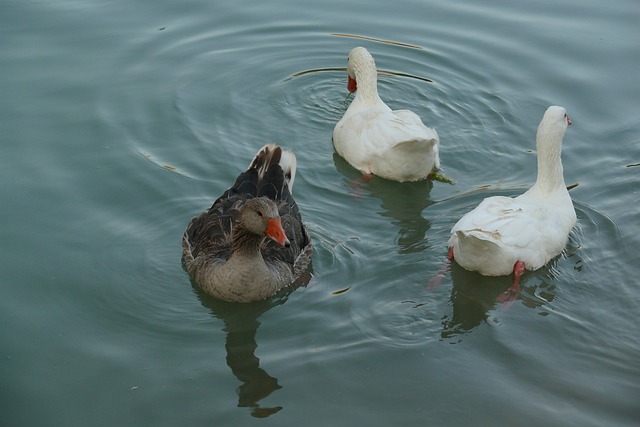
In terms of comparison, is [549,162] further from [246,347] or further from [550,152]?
[246,347]

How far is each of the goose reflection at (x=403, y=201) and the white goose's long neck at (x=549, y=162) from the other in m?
1.18

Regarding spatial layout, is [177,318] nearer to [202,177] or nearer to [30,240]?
[30,240]

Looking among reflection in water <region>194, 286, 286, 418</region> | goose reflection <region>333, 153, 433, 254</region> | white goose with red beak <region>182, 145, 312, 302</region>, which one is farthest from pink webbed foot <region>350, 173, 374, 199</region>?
reflection in water <region>194, 286, 286, 418</region>

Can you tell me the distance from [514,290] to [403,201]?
6.43ft

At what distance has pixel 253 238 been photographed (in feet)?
26.8

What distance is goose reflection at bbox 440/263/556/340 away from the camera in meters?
8.09

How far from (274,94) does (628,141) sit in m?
4.13

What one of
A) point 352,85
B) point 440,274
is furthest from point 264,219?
point 352,85

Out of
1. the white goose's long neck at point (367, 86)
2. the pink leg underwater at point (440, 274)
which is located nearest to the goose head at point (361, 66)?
the white goose's long neck at point (367, 86)

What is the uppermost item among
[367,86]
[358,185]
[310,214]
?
[367,86]

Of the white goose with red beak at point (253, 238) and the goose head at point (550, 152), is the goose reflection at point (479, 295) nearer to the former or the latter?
the goose head at point (550, 152)

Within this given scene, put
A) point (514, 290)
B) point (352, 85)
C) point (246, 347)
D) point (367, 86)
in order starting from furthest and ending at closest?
point (352, 85) < point (367, 86) < point (514, 290) < point (246, 347)

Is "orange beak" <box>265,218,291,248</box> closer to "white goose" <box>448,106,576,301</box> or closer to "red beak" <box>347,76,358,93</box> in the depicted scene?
"white goose" <box>448,106,576,301</box>

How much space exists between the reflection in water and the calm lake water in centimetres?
2
